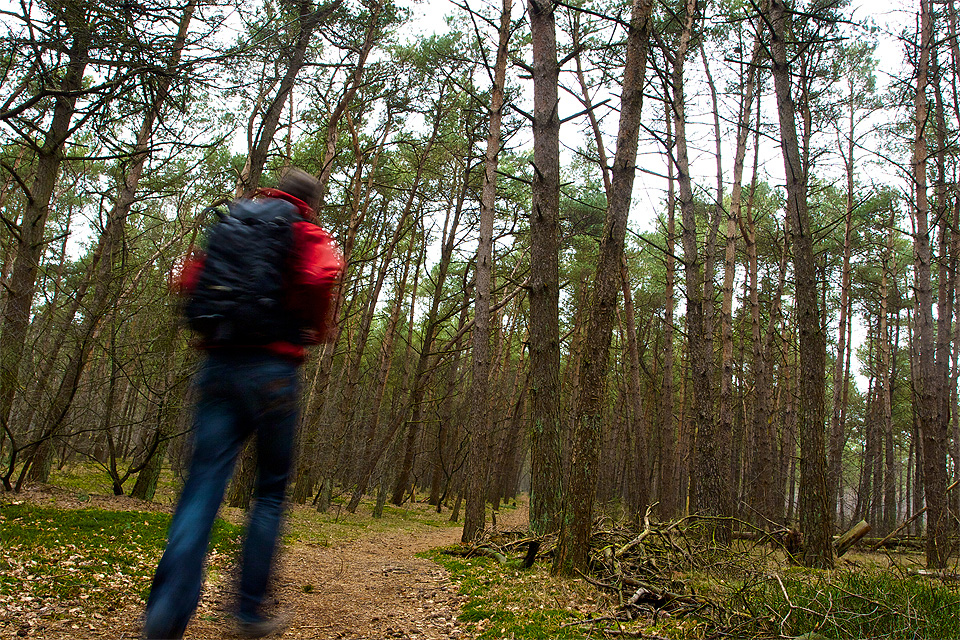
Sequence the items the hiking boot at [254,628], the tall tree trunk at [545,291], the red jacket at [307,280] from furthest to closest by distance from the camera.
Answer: the tall tree trunk at [545,291] → the red jacket at [307,280] → the hiking boot at [254,628]

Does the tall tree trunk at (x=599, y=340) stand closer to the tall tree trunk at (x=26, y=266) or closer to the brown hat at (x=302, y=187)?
the brown hat at (x=302, y=187)

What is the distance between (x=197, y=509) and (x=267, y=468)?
314mm

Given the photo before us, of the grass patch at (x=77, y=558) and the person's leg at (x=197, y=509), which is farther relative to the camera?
the grass patch at (x=77, y=558)

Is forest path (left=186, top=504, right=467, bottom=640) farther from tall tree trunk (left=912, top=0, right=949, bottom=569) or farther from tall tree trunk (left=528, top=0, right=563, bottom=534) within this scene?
tall tree trunk (left=912, top=0, right=949, bottom=569)

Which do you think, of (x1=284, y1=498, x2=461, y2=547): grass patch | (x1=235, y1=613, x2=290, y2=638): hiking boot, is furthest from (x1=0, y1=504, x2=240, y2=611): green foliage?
(x1=235, y1=613, x2=290, y2=638): hiking boot

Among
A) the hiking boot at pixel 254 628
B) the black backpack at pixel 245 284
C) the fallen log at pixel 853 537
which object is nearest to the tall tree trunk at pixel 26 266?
the black backpack at pixel 245 284

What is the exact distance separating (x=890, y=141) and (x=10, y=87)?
60.4ft

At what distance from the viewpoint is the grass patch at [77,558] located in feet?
10.4

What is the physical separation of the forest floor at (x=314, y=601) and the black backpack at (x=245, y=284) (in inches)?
37.6

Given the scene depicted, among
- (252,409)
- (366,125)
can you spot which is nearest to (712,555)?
(252,409)

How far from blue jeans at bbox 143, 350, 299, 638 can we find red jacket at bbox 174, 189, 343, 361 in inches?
4.4

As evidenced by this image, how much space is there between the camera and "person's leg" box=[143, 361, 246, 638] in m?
1.73

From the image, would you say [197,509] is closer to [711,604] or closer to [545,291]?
[711,604]

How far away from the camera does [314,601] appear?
12.9 feet
